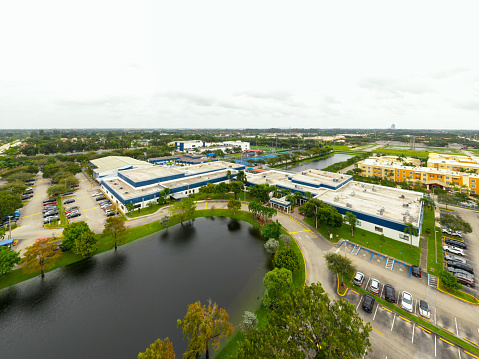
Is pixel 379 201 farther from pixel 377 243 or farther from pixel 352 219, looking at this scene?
pixel 352 219

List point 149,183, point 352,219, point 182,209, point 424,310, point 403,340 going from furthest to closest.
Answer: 1. point 149,183
2. point 182,209
3. point 352,219
4. point 424,310
5. point 403,340

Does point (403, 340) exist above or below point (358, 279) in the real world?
below

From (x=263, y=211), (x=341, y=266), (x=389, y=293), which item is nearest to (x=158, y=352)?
(x=341, y=266)

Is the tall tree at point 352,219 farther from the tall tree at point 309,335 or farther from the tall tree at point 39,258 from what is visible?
the tall tree at point 39,258

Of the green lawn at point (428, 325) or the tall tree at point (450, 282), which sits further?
the tall tree at point (450, 282)

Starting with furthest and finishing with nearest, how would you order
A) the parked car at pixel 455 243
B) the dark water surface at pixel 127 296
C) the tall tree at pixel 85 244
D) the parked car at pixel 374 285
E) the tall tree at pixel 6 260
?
the parked car at pixel 455 243
the tall tree at pixel 85 244
the tall tree at pixel 6 260
the parked car at pixel 374 285
the dark water surface at pixel 127 296

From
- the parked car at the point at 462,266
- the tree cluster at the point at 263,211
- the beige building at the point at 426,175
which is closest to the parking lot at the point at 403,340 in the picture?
the parked car at the point at 462,266
